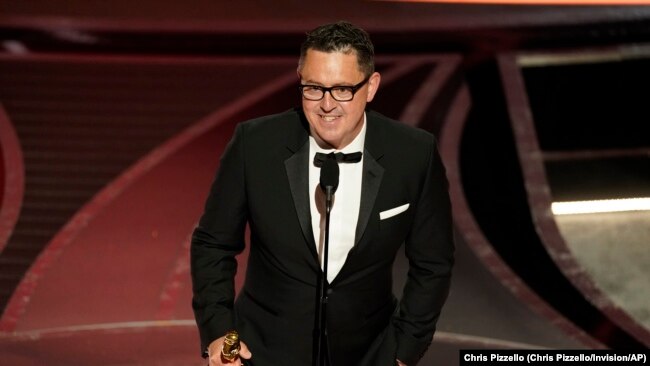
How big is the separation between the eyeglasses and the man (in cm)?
4

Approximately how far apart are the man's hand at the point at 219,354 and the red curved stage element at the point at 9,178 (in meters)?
2.51

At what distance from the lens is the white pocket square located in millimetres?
2119

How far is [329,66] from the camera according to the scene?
1.96 meters

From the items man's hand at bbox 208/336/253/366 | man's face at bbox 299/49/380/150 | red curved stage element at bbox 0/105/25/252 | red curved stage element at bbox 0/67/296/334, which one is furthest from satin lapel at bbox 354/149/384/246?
red curved stage element at bbox 0/105/25/252

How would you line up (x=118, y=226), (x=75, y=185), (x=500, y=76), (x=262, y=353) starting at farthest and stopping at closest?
(x=500, y=76) → (x=75, y=185) → (x=118, y=226) → (x=262, y=353)

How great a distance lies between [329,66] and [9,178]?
3.16 meters

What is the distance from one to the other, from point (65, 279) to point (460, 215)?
1779 millimetres

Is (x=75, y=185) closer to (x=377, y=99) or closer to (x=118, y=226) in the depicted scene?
(x=118, y=226)

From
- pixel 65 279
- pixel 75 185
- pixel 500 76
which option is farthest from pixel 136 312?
pixel 500 76

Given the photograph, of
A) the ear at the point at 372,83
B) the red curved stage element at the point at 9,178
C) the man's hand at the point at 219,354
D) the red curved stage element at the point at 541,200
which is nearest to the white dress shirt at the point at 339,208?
the ear at the point at 372,83

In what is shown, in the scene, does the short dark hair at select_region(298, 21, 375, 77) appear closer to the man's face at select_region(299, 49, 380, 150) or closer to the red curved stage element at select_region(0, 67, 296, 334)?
the man's face at select_region(299, 49, 380, 150)

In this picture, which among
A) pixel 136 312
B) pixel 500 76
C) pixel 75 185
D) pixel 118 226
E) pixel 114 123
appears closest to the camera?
pixel 136 312

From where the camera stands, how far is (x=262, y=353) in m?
2.17

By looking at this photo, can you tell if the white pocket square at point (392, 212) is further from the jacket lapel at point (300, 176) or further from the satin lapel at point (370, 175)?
the jacket lapel at point (300, 176)
